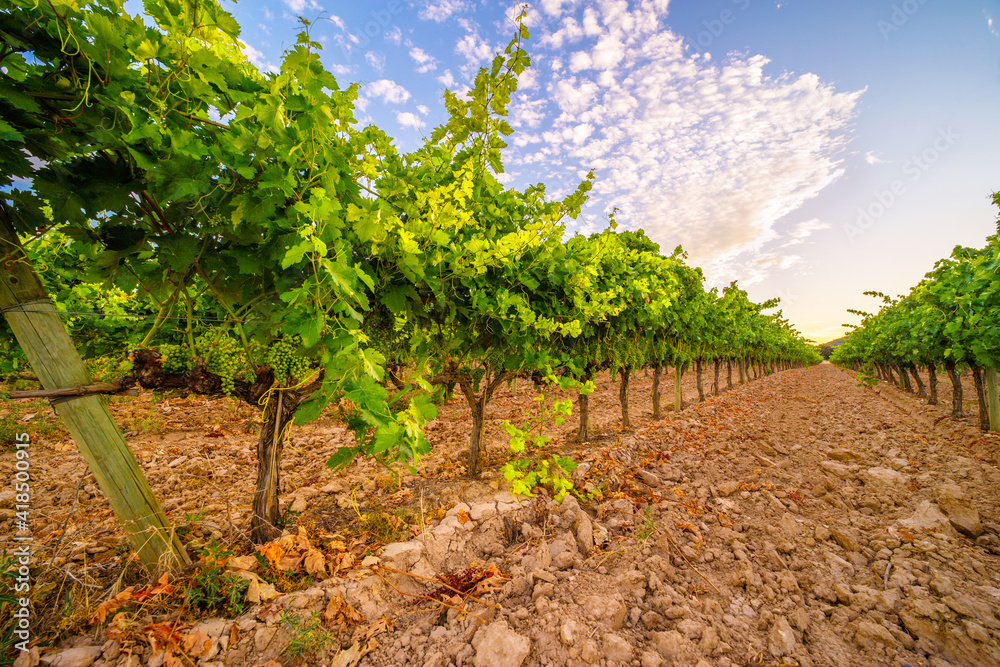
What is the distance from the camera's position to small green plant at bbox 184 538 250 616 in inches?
80.5

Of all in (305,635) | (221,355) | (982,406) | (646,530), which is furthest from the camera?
(982,406)

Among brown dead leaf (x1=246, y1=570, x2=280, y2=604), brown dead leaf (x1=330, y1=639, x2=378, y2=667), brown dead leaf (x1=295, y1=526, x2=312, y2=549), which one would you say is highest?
brown dead leaf (x1=295, y1=526, x2=312, y2=549)

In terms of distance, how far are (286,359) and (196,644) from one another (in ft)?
5.03

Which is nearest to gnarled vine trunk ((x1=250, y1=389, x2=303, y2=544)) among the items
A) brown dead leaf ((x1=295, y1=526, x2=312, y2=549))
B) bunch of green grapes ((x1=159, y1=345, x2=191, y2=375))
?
brown dead leaf ((x1=295, y1=526, x2=312, y2=549))

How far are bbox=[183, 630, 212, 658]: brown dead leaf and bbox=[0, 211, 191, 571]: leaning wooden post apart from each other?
52 cm

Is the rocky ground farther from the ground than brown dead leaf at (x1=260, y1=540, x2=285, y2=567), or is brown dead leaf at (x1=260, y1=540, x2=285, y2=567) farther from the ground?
brown dead leaf at (x1=260, y1=540, x2=285, y2=567)

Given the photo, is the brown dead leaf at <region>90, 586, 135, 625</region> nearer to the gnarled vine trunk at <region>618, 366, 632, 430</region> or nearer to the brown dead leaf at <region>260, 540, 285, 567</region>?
the brown dead leaf at <region>260, 540, 285, 567</region>

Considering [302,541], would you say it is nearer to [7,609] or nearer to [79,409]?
[7,609]

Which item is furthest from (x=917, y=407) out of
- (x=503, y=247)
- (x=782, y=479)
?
(x=503, y=247)

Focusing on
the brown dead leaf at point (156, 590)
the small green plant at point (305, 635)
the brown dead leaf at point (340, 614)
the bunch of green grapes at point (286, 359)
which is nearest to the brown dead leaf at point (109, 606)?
the brown dead leaf at point (156, 590)

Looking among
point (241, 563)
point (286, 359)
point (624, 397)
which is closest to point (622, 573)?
point (241, 563)

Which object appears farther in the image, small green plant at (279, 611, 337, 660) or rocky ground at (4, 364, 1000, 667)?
rocky ground at (4, 364, 1000, 667)

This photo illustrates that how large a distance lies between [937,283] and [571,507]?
39.2ft

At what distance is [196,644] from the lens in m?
1.83
